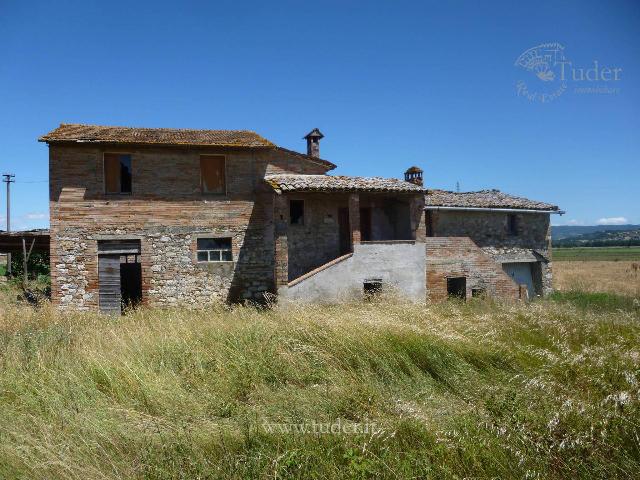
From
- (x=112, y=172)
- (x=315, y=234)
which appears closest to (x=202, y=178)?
(x=112, y=172)

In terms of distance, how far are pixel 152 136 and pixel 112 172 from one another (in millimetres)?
1943

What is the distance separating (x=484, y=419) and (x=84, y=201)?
45.4 ft

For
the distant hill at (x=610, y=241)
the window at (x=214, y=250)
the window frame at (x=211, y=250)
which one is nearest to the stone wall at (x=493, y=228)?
the window frame at (x=211, y=250)

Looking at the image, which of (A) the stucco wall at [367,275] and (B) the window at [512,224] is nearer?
(A) the stucco wall at [367,275]

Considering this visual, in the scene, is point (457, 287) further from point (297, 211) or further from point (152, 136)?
point (152, 136)

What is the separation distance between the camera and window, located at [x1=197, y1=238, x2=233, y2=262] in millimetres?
14328

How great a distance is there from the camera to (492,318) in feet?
23.9

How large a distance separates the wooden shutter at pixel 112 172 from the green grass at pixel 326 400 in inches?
299

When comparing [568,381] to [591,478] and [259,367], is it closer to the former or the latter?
[591,478]

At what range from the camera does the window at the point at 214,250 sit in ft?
47.0

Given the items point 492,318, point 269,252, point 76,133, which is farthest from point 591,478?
point 76,133

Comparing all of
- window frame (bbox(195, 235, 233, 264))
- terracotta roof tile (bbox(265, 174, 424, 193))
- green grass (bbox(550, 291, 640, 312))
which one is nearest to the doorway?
window frame (bbox(195, 235, 233, 264))

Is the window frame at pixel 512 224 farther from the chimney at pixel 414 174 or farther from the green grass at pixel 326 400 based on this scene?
the green grass at pixel 326 400

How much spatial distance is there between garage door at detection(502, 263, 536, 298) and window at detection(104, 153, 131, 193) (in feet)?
54.8
